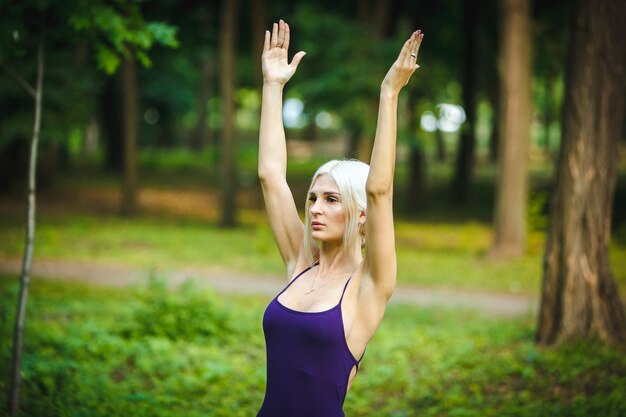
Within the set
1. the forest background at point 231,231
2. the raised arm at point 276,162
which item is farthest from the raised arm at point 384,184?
the forest background at point 231,231

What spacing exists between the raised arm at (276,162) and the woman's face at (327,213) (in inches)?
14.7

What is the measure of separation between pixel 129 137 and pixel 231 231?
177 inches

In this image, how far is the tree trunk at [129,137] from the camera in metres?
22.5

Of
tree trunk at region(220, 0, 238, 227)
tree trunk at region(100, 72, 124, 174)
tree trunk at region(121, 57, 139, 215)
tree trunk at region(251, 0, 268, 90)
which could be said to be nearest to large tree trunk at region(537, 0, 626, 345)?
tree trunk at region(220, 0, 238, 227)

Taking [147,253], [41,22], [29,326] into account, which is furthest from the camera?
[147,253]

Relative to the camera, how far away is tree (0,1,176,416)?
563cm

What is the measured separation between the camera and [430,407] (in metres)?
6.87

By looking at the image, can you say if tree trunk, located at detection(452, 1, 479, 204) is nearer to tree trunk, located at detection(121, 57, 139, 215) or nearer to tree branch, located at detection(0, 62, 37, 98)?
tree trunk, located at detection(121, 57, 139, 215)

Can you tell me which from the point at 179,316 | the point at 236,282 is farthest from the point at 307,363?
the point at 236,282

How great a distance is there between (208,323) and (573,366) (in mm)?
4165

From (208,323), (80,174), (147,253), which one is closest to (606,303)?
(208,323)

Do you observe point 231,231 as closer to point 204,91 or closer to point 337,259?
point 337,259

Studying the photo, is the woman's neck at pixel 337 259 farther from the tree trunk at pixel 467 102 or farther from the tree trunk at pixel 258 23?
the tree trunk at pixel 467 102

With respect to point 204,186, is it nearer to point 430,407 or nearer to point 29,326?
point 29,326
